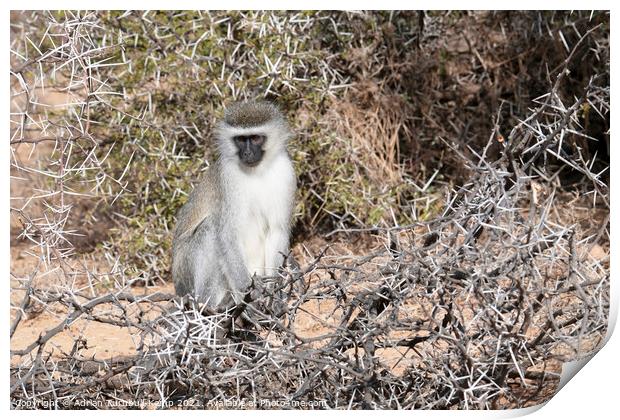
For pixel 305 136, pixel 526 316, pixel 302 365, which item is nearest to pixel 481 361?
pixel 526 316

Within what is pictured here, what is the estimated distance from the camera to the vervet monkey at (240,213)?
201 inches

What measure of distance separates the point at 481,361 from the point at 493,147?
375 centimetres

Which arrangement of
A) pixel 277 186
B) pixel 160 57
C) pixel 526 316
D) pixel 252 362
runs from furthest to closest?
1. pixel 160 57
2. pixel 277 186
3. pixel 252 362
4. pixel 526 316

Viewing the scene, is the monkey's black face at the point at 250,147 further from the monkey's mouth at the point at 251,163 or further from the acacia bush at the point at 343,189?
Result: the acacia bush at the point at 343,189

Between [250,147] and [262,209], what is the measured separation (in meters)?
0.36

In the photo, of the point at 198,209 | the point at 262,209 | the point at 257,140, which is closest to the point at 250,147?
the point at 257,140

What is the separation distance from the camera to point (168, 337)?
3.69 metres

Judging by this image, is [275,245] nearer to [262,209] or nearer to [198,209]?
[262,209]

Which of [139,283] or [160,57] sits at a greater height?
[160,57]

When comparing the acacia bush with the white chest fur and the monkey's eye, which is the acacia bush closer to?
the white chest fur

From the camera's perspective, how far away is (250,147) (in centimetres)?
510

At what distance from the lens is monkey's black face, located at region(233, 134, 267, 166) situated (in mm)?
5090

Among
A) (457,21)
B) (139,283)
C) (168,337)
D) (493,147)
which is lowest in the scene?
(139,283)

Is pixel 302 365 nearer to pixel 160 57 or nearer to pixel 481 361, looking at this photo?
pixel 481 361
